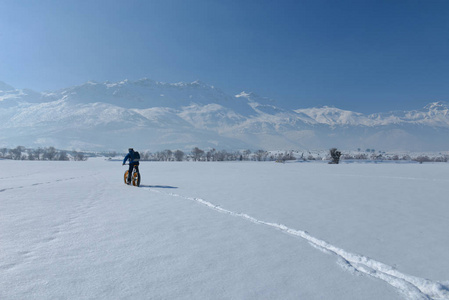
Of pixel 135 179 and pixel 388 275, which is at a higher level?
pixel 135 179

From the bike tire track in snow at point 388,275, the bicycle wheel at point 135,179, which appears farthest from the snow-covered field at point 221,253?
the bicycle wheel at point 135,179

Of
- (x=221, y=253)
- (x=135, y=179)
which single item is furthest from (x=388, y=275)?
(x=135, y=179)

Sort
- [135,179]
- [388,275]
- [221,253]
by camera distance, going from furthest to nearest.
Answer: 1. [135,179]
2. [221,253]
3. [388,275]

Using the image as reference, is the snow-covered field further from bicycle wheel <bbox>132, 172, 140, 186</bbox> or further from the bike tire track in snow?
bicycle wheel <bbox>132, 172, 140, 186</bbox>

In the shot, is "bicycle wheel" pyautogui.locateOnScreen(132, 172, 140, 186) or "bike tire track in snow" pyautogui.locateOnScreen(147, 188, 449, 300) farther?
"bicycle wheel" pyautogui.locateOnScreen(132, 172, 140, 186)

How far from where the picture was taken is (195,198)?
29.4 ft

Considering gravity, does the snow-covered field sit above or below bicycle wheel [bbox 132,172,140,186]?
below

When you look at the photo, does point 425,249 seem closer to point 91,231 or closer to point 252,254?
point 252,254

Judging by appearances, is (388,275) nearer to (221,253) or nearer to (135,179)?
(221,253)

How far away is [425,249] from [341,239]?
48.0 inches

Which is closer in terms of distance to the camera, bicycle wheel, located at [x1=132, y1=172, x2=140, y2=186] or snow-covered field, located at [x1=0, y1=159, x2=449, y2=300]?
snow-covered field, located at [x1=0, y1=159, x2=449, y2=300]

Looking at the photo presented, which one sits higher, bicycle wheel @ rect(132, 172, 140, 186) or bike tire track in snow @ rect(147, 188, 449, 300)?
bicycle wheel @ rect(132, 172, 140, 186)

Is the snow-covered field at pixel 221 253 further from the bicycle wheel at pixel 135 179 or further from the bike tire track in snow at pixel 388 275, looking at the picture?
the bicycle wheel at pixel 135 179

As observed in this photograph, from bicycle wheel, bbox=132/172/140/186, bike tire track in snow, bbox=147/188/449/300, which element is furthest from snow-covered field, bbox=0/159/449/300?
bicycle wheel, bbox=132/172/140/186
